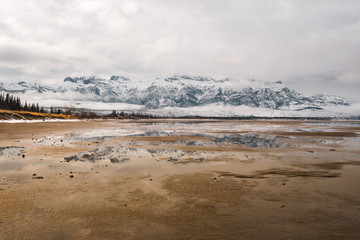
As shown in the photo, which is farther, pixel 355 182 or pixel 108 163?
pixel 108 163

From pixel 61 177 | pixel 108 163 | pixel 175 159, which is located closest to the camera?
pixel 61 177

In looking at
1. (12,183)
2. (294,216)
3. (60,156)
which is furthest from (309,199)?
(60,156)

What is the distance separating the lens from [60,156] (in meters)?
17.3

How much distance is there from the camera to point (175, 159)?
16906 millimetres

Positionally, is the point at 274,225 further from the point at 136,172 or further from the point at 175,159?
the point at 175,159

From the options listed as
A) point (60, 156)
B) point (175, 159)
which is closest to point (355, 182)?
point (175, 159)

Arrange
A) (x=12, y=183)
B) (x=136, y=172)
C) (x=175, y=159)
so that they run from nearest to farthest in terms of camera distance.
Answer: (x=12, y=183), (x=136, y=172), (x=175, y=159)

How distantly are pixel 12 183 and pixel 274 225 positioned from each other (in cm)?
1086

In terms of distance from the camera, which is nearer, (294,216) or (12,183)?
(294,216)

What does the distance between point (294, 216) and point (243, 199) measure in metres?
1.92

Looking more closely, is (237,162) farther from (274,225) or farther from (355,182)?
(274,225)

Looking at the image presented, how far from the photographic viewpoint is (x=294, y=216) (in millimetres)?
7105

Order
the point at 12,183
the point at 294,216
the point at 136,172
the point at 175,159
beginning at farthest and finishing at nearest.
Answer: the point at 175,159 < the point at 136,172 < the point at 12,183 < the point at 294,216

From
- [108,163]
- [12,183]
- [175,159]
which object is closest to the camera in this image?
[12,183]
